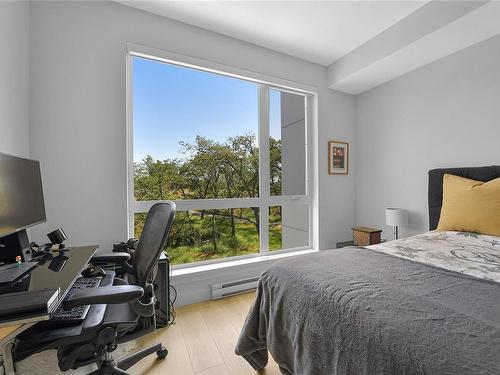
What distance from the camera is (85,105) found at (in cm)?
200

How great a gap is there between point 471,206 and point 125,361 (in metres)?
2.81

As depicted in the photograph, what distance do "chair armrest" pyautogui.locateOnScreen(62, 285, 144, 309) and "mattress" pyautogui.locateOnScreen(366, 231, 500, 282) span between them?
1565 millimetres

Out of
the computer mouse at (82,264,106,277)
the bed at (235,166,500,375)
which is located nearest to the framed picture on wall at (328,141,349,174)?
the bed at (235,166,500,375)

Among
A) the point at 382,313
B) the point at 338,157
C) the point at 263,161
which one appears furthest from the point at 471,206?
the point at 263,161

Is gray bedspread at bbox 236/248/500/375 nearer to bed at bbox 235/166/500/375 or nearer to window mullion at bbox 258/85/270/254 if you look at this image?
bed at bbox 235/166/500/375

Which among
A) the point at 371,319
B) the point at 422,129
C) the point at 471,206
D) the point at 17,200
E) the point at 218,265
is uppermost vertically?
the point at 422,129

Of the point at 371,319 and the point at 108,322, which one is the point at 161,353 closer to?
the point at 108,322

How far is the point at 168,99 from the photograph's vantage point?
253cm

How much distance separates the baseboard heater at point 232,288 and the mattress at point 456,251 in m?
1.39

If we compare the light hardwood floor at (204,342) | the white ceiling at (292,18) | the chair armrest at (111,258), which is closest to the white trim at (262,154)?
the white ceiling at (292,18)

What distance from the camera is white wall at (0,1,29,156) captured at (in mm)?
1521

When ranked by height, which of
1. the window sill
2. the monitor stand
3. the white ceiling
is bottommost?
the window sill

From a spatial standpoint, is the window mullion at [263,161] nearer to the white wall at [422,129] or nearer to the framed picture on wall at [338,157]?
the framed picture on wall at [338,157]

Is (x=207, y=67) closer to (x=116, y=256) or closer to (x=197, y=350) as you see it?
(x=116, y=256)
